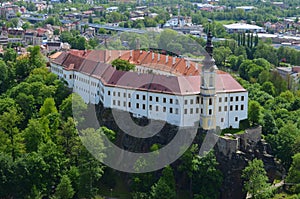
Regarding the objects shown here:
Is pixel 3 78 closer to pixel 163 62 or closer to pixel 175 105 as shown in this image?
pixel 163 62

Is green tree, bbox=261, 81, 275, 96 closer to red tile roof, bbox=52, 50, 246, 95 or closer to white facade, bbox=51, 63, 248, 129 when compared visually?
red tile roof, bbox=52, 50, 246, 95

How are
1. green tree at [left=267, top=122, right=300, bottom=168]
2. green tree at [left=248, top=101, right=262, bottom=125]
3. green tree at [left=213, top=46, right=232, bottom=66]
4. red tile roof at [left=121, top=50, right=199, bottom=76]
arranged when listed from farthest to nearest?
green tree at [left=213, top=46, right=232, bottom=66] → red tile roof at [left=121, top=50, right=199, bottom=76] → green tree at [left=248, top=101, right=262, bottom=125] → green tree at [left=267, top=122, right=300, bottom=168]

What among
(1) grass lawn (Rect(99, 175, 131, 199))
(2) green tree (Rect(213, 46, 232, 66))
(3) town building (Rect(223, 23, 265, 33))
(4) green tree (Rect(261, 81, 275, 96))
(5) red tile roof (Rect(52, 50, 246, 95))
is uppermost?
(5) red tile roof (Rect(52, 50, 246, 95))

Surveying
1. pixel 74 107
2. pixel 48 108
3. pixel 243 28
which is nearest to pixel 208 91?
pixel 74 107

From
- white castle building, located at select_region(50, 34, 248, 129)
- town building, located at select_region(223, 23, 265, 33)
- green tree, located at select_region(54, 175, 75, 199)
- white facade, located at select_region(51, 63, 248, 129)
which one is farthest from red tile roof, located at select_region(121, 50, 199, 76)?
town building, located at select_region(223, 23, 265, 33)

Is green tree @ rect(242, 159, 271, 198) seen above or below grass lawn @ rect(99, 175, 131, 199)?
above

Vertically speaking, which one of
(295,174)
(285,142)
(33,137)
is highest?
(33,137)

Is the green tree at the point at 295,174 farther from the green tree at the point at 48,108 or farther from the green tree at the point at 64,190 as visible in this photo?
the green tree at the point at 48,108
